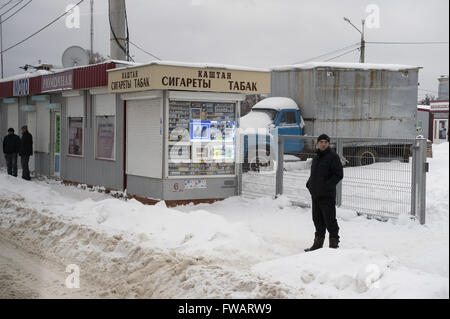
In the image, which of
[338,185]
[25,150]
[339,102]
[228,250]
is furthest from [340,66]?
[228,250]

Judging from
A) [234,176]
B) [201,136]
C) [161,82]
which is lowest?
[234,176]

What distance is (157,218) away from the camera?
10.3m

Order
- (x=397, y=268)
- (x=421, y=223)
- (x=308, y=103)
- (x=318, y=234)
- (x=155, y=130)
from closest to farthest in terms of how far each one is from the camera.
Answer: (x=397, y=268) → (x=318, y=234) → (x=421, y=223) → (x=155, y=130) → (x=308, y=103)

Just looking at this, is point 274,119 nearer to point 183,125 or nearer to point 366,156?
point 183,125

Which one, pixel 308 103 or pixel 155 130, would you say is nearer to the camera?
pixel 155 130

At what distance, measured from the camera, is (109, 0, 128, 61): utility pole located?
1955 centimetres

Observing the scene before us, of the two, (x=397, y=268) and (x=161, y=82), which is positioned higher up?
(x=161, y=82)

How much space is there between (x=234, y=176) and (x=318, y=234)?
18.3 ft

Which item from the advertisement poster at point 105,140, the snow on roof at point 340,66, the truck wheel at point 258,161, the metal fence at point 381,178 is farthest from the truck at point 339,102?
the metal fence at point 381,178

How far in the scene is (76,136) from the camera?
1762 cm

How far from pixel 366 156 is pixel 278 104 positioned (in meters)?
9.63

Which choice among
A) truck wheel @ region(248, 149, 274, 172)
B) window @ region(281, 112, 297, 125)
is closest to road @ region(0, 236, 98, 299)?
truck wheel @ region(248, 149, 274, 172)

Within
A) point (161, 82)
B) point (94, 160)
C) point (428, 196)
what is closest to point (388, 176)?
point (428, 196)
